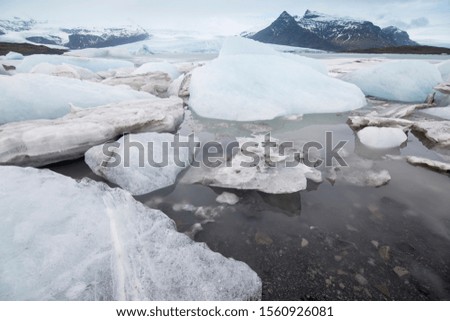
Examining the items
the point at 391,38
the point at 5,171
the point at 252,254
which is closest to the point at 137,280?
the point at 252,254

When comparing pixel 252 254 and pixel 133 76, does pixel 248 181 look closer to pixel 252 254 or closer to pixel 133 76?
pixel 252 254

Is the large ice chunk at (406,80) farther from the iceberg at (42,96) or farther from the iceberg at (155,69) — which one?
the iceberg at (42,96)

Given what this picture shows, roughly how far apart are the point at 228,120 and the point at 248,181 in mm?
2636

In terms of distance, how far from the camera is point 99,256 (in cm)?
154

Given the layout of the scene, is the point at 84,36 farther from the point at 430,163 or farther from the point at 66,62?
the point at 430,163

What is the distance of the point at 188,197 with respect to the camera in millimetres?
2451

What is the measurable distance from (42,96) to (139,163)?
2855mm

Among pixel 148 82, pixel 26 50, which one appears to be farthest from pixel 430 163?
Answer: pixel 26 50

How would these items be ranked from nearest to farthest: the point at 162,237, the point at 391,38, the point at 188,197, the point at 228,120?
the point at 162,237 → the point at 188,197 → the point at 228,120 → the point at 391,38

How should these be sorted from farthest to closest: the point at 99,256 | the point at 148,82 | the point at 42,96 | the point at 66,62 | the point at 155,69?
the point at 66,62 < the point at 155,69 < the point at 148,82 < the point at 42,96 < the point at 99,256

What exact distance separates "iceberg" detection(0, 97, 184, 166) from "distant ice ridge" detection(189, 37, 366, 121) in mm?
1550

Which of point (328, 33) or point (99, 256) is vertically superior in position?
point (328, 33)

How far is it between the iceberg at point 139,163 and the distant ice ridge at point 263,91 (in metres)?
2.25

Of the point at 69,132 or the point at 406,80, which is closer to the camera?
the point at 69,132
